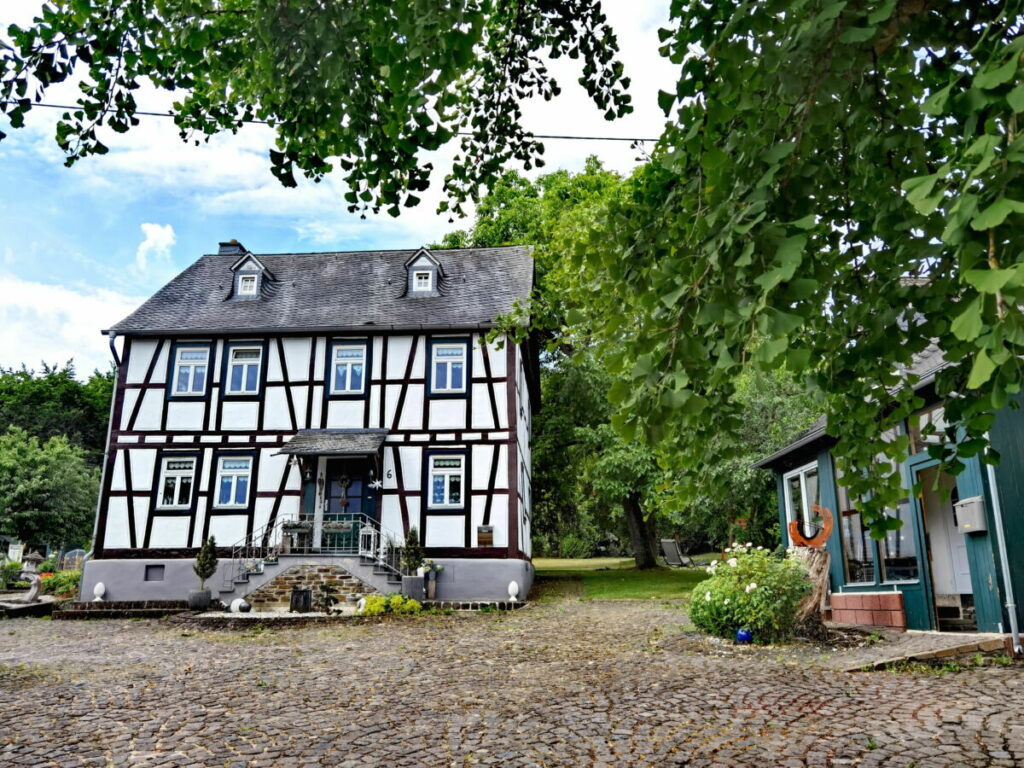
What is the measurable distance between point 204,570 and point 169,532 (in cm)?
211

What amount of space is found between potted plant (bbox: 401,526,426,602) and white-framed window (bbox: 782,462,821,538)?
713 centimetres

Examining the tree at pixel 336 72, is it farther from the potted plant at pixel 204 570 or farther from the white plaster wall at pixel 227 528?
the white plaster wall at pixel 227 528

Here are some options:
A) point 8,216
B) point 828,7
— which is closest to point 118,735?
point 828,7

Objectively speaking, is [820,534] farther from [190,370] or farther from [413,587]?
[190,370]

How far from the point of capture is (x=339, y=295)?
60.6ft

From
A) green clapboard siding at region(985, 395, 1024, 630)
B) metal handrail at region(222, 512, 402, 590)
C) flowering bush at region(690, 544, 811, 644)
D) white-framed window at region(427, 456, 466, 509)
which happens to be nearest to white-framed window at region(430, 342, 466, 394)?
white-framed window at region(427, 456, 466, 509)

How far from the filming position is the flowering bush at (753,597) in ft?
27.5

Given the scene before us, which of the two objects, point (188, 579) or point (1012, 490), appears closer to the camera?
point (1012, 490)

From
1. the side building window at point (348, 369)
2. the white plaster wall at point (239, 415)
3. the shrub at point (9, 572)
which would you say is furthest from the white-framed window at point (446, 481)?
the shrub at point (9, 572)

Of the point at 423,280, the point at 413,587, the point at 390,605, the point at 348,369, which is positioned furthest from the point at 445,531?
the point at 423,280

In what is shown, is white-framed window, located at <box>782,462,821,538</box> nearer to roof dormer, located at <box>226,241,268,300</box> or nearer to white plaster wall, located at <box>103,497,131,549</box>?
roof dormer, located at <box>226,241,268,300</box>

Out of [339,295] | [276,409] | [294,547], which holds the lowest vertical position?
[294,547]

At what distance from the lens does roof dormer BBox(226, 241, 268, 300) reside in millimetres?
18531

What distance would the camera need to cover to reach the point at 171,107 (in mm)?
4727
